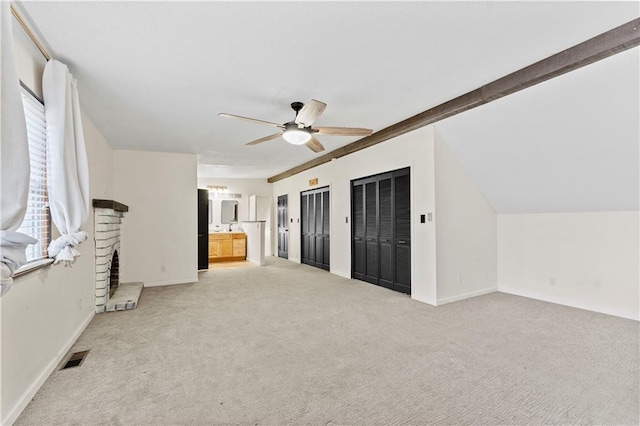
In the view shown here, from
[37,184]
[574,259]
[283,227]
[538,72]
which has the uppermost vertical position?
[538,72]

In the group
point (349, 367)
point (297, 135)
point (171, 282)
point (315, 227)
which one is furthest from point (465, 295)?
point (171, 282)

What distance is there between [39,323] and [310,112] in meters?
2.86

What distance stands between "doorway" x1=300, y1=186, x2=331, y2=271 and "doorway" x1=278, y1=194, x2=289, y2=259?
109 cm

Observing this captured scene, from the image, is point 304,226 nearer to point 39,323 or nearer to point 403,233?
point 403,233

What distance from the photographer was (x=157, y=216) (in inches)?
235

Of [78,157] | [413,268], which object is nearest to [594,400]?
[413,268]

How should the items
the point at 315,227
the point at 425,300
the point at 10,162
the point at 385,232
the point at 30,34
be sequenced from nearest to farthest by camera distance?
the point at 10,162, the point at 30,34, the point at 425,300, the point at 385,232, the point at 315,227

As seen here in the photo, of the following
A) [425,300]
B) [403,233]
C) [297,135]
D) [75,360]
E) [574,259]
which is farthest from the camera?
[403,233]

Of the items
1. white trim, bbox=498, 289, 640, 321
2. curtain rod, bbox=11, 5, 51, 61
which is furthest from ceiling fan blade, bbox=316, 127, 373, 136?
white trim, bbox=498, 289, 640, 321

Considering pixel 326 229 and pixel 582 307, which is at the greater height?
pixel 326 229

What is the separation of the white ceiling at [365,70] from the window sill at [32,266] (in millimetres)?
1670

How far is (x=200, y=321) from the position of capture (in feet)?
12.6

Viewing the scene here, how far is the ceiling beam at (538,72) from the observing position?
2.35 metres

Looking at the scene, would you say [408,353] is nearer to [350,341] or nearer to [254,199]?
[350,341]
